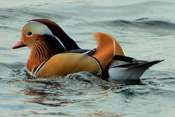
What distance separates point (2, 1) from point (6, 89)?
25.0ft

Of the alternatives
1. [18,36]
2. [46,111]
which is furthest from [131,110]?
[18,36]

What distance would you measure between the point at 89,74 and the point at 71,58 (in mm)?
296

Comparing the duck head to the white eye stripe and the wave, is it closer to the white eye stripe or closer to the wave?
the white eye stripe

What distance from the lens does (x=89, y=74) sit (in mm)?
6855

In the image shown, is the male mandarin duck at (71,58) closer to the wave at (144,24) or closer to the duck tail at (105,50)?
the duck tail at (105,50)

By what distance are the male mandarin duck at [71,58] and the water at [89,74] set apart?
123mm

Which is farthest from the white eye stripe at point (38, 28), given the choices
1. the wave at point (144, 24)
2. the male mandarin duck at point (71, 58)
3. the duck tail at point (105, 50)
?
the wave at point (144, 24)

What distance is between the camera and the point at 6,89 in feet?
21.2

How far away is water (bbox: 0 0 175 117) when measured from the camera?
5.66 meters

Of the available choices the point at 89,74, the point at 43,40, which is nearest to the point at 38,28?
the point at 43,40

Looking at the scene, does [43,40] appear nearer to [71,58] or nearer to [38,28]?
[38,28]

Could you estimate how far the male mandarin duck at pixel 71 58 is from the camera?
22.2 feet

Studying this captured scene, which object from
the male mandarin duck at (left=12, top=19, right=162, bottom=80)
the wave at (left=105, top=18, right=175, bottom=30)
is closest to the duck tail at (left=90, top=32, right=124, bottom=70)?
the male mandarin duck at (left=12, top=19, right=162, bottom=80)

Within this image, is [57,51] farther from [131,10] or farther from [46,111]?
[131,10]
